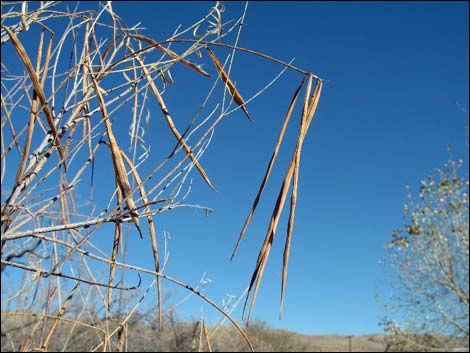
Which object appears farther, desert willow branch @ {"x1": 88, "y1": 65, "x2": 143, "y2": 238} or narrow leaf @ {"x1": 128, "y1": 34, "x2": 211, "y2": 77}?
narrow leaf @ {"x1": 128, "y1": 34, "x2": 211, "y2": 77}

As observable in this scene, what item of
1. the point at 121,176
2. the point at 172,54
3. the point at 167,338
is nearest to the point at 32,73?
the point at 121,176

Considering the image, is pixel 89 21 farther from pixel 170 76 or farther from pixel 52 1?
pixel 170 76

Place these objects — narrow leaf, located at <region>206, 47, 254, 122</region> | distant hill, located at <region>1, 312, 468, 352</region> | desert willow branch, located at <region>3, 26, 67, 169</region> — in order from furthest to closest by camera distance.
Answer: distant hill, located at <region>1, 312, 468, 352</region> → narrow leaf, located at <region>206, 47, 254, 122</region> → desert willow branch, located at <region>3, 26, 67, 169</region>

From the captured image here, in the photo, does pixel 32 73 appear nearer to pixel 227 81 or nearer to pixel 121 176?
pixel 121 176

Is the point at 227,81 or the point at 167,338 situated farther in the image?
the point at 167,338

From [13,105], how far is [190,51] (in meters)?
0.46

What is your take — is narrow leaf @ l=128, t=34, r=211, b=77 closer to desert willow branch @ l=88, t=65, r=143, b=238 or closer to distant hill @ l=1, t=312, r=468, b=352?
desert willow branch @ l=88, t=65, r=143, b=238

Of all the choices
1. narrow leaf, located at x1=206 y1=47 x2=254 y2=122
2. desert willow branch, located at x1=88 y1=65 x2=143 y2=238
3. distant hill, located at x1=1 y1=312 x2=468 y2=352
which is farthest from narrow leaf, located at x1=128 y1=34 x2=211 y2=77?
distant hill, located at x1=1 y1=312 x2=468 y2=352

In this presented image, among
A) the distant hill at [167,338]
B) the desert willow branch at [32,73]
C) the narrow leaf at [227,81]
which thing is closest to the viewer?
the desert willow branch at [32,73]

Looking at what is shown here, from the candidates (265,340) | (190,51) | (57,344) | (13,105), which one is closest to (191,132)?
(190,51)

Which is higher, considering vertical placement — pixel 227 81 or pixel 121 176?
pixel 227 81

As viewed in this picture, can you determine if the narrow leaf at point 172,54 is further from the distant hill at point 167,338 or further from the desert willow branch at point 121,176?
the distant hill at point 167,338

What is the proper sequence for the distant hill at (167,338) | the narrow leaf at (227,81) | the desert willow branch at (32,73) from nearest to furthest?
the desert willow branch at (32,73)
the narrow leaf at (227,81)
the distant hill at (167,338)

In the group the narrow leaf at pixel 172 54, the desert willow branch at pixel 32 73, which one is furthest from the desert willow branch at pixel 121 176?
the narrow leaf at pixel 172 54
